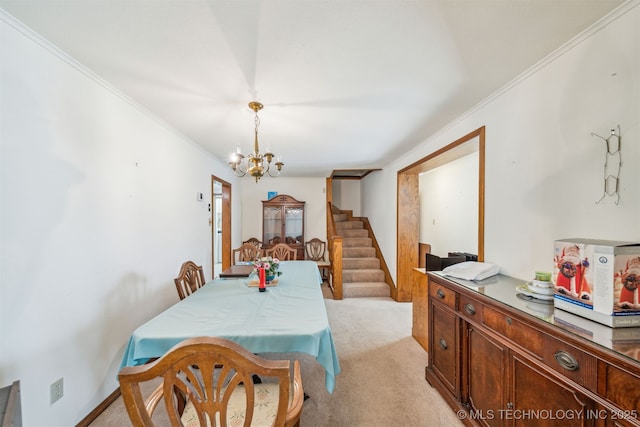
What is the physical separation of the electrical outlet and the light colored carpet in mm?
→ 366

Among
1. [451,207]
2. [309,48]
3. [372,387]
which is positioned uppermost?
[309,48]

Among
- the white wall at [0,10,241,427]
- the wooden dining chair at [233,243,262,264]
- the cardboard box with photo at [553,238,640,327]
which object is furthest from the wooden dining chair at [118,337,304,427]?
the wooden dining chair at [233,243,262,264]

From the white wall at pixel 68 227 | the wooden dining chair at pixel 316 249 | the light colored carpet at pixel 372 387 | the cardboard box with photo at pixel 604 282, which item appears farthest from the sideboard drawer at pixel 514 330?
the wooden dining chair at pixel 316 249

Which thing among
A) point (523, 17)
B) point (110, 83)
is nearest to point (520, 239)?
point (523, 17)

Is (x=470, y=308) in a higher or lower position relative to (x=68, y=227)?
lower

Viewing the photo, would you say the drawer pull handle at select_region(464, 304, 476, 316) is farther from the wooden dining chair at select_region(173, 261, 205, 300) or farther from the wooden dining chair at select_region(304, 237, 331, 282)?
the wooden dining chair at select_region(304, 237, 331, 282)

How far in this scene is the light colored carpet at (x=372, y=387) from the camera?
5.58ft

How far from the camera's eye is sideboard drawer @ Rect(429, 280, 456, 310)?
5.79 ft

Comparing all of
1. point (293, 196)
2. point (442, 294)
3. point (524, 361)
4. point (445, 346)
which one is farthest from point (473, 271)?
point (293, 196)

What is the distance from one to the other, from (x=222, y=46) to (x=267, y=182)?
14.4ft

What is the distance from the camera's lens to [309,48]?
1.40 m

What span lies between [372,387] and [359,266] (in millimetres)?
2911

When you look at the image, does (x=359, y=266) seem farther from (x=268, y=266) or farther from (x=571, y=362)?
(x=571, y=362)

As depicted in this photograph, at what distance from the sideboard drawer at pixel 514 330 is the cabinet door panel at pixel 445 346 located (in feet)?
1.15
